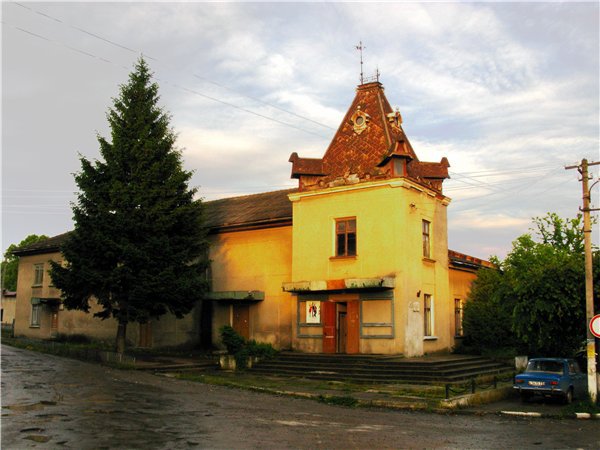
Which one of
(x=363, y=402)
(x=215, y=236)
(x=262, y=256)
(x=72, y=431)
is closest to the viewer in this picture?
(x=72, y=431)

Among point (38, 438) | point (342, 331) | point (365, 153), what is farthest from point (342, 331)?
point (38, 438)

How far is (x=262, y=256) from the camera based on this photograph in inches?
1205

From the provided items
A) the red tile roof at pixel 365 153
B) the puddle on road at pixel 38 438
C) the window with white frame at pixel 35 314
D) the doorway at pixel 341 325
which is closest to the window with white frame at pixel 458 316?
the red tile roof at pixel 365 153

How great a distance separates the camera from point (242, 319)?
30922 millimetres

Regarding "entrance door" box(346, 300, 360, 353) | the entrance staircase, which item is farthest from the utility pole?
"entrance door" box(346, 300, 360, 353)

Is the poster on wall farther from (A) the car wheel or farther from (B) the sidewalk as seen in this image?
(A) the car wheel

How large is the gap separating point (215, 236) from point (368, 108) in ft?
36.1

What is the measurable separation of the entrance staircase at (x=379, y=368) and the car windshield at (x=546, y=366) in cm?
315

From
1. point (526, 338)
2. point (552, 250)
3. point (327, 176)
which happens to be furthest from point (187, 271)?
point (552, 250)

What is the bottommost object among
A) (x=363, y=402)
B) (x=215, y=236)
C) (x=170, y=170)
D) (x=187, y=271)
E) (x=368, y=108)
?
(x=363, y=402)

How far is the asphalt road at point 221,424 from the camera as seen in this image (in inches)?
447

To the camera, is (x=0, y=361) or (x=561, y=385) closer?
(x=561, y=385)

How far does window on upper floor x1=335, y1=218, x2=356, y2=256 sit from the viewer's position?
87.9 feet

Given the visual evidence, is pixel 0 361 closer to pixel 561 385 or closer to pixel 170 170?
pixel 170 170
